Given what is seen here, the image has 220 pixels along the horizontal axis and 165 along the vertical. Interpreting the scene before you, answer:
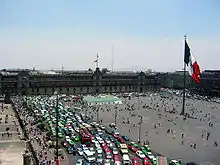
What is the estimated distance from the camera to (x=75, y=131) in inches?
2003

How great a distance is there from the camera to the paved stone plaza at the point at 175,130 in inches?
1567

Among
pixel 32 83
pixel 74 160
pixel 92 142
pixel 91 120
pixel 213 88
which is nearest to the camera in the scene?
pixel 74 160

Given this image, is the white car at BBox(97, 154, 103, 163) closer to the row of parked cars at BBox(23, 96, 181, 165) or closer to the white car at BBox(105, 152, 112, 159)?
the row of parked cars at BBox(23, 96, 181, 165)

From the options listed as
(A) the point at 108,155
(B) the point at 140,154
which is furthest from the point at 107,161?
(B) the point at 140,154

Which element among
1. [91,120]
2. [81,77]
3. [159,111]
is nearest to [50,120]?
[91,120]

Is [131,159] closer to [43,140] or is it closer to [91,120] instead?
[43,140]

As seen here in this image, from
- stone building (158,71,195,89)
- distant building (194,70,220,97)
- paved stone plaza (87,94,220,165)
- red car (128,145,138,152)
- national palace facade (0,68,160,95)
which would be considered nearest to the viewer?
red car (128,145,138,152)

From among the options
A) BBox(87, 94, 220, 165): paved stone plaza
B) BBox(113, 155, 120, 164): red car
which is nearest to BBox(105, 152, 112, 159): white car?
BBox(113, 155, 120, 164): red car

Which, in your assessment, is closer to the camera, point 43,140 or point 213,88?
point 43,140

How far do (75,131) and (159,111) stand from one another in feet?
112

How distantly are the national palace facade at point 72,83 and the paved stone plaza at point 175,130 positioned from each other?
36.2m

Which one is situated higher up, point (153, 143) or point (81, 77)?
point (81, 77)

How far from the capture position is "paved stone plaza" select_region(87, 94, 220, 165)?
3981 cm

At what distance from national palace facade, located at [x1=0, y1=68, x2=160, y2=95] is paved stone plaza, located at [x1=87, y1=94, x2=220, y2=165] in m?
36.2
